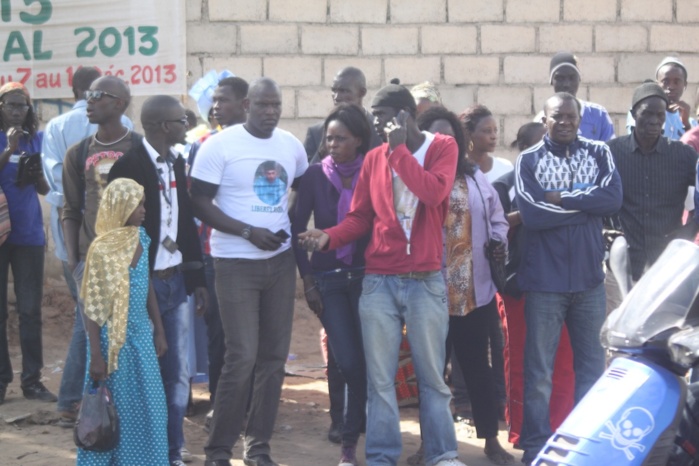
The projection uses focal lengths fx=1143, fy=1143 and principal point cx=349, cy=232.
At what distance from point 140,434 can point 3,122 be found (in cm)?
298

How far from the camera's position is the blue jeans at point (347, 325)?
19.9 ft

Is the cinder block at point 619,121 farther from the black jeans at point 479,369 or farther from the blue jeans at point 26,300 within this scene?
the blue jeans at point 26,300

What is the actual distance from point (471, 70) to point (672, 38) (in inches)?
72.4

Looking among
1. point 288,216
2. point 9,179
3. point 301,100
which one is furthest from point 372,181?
point 301,100

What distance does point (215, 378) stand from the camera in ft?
23.2

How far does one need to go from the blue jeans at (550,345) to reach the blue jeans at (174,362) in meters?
1.82

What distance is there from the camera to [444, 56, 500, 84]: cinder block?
33.0ft

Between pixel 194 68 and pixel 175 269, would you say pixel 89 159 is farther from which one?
pixel 194 68

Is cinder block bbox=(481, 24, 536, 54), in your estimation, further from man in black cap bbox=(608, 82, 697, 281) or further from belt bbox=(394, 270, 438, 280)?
belt bbox=(394, 270, 438, 280)

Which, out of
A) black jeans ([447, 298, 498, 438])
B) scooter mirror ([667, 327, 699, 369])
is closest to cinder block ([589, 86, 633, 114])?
Answer: black jeans ([447, 298, 498, 438])

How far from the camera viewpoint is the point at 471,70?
33.1 ft

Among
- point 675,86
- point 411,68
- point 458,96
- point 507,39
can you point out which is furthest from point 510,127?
point 675,86

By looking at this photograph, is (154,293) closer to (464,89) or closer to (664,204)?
(664,204)

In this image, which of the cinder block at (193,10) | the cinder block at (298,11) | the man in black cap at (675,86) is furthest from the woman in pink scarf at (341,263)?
the cinder block at (193,10)
